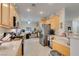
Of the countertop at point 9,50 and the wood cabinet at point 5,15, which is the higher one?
the wood cabinet at point 5,15

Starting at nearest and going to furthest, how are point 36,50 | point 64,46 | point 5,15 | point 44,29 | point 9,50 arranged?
point 9,50 < point 5,15 < point 64,46 < point 36,50 < point 44,29

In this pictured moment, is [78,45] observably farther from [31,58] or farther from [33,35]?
[33,35]

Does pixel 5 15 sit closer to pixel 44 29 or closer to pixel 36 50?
pixel 36 50

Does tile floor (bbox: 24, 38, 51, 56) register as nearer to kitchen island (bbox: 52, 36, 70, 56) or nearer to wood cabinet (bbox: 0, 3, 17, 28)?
kitchen island (bbox: 52, 36, 70, 56)

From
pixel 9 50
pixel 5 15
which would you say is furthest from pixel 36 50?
pixel 9 50

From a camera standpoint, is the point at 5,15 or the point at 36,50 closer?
the point at 5,15

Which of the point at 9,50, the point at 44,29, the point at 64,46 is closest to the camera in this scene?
the point at 9,50

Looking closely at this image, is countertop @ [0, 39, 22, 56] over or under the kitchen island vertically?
over

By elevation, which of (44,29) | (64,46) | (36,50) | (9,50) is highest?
(44,29)

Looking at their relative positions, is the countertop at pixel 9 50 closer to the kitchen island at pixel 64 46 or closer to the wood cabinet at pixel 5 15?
the wood cabinet at pixel 5 15

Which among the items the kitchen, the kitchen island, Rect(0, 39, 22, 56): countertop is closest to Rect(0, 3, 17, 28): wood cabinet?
the kitchen

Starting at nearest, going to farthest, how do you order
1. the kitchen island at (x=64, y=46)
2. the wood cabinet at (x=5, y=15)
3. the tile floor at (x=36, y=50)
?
the wood cabinet at (x=5, y=15) < the kitchen island at (x=64, y=46) < the tile floor at (x=36, y=50)

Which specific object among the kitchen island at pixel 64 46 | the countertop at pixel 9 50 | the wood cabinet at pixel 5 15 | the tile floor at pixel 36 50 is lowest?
the tile floor at pixel 36 50

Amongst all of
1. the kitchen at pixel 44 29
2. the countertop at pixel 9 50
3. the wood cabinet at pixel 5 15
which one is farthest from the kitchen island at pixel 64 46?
the wood cabinet at pixel 5 15
